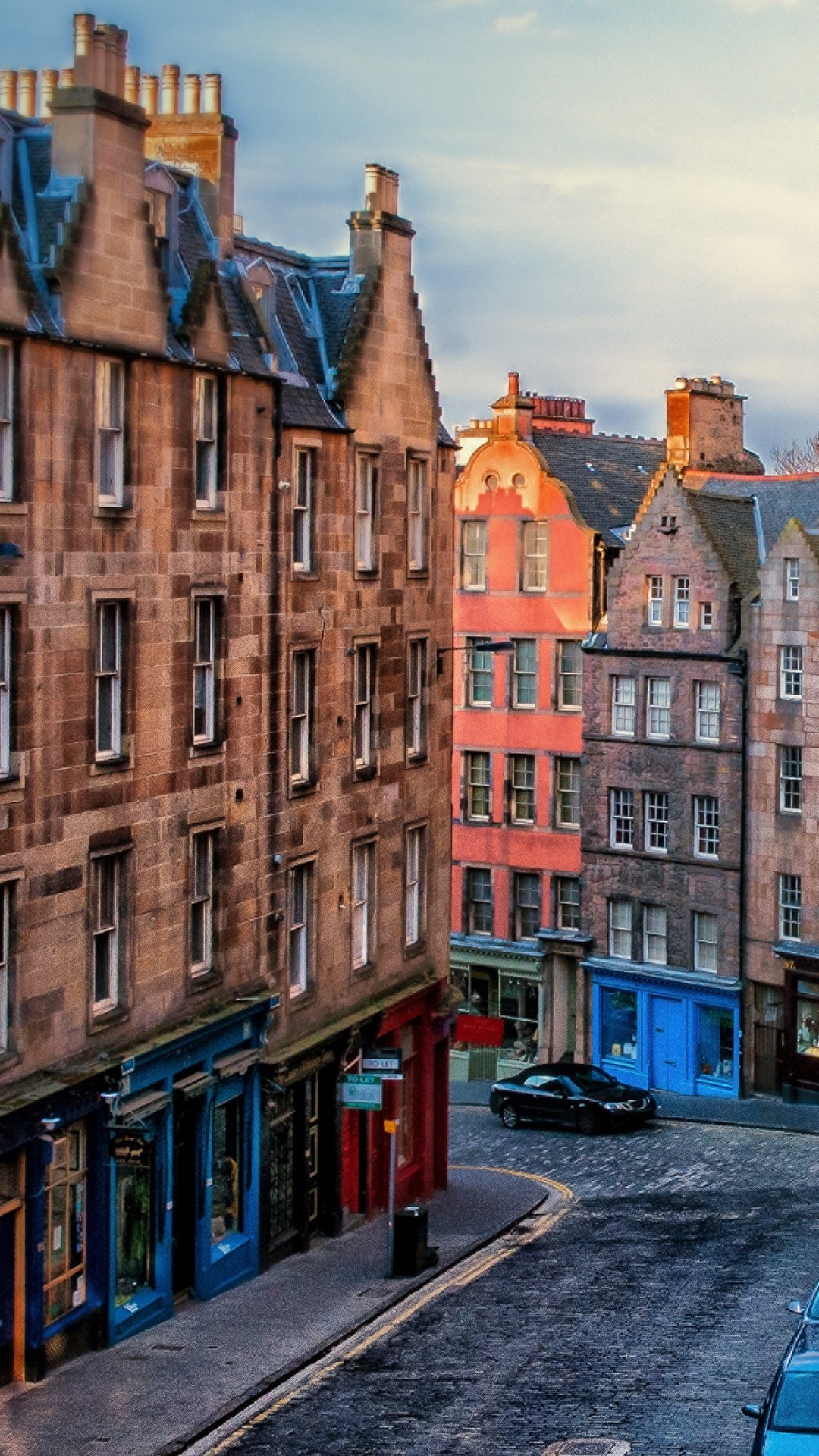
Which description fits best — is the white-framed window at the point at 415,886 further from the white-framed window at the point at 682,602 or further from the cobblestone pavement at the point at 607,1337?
the white-framed window at the point at 682,602

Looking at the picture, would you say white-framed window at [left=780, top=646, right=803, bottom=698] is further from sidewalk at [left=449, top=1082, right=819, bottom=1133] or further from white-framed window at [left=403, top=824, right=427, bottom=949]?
white-framed window at [left=403, top=824, right=427, bottom=949]

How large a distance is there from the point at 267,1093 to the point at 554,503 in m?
27.5

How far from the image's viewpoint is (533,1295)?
33.2 m

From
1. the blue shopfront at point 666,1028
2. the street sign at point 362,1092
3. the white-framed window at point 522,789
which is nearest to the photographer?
the street sign at point 362,1092

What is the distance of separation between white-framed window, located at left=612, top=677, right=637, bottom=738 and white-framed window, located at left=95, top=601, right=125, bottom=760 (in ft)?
91.4

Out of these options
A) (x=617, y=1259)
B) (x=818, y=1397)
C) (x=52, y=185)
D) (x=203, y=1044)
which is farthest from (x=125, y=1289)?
(x=52, y=185)

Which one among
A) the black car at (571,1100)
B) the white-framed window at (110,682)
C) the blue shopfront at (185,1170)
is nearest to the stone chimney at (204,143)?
the white-framed window at (110,682)

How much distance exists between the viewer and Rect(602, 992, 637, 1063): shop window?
5622cm

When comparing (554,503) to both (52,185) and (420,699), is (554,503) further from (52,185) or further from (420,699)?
(52,185)

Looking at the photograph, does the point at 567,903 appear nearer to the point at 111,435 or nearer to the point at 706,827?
the point at 706,827

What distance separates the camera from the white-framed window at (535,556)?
5856cm

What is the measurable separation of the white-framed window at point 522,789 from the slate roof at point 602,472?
626 centimetres

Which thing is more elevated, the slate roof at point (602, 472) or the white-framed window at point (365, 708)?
the slate roof at point (602, 472)

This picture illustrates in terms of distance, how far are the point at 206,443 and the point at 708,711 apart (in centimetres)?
2504
